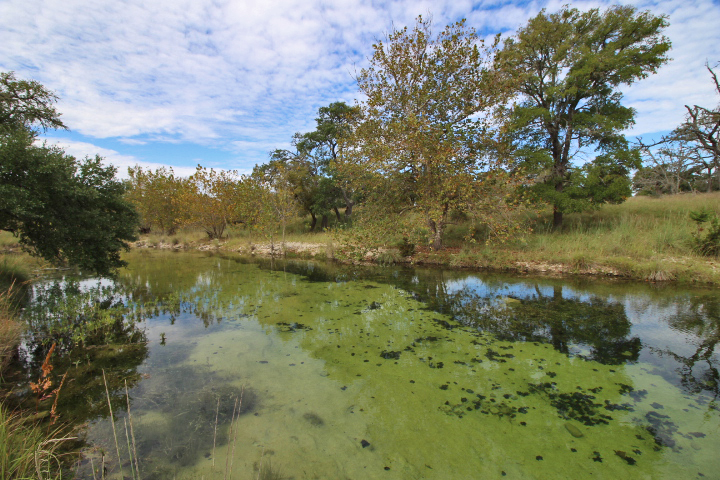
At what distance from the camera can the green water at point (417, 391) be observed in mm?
2883

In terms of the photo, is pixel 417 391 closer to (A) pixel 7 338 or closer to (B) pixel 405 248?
(A) pixel 7 338

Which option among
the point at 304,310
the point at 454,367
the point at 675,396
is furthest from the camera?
the point at 304,310

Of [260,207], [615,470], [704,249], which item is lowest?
[615,470]

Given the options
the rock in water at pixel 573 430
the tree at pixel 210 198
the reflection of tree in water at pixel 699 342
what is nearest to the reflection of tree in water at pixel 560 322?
the reflection of tree in water at pixel 699 342

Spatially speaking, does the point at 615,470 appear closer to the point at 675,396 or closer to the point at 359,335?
the point at 675,396

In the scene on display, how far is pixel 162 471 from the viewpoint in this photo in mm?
2758

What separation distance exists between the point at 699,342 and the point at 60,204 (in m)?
12.8

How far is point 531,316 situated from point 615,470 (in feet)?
14.9

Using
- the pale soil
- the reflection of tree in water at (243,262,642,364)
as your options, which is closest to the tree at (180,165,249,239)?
the pale soil

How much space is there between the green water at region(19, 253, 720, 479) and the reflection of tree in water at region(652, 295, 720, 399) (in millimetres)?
36

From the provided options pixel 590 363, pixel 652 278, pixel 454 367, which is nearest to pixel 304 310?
pixel 454 367

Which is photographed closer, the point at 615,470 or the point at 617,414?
the point at 615,470

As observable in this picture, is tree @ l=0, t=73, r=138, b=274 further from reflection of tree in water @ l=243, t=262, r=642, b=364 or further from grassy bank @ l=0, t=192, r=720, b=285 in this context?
reflection of tree in water @ l=243, t=262, r=642, b=364

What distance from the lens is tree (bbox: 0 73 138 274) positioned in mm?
5852
